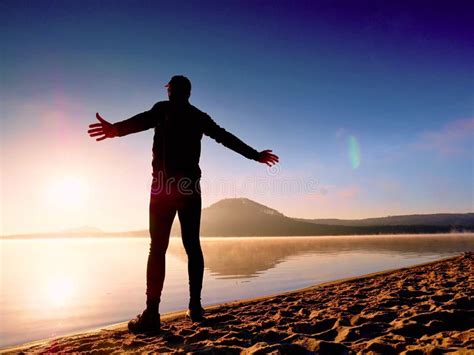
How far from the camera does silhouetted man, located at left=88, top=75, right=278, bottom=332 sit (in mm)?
4523

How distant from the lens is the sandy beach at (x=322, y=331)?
3.22 meters

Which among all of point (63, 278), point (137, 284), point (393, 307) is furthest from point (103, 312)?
point (63, 278)

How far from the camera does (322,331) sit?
13.1ft

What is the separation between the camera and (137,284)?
1227 centimetres

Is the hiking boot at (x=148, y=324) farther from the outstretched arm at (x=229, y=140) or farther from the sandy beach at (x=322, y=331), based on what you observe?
the outstretched arm at (x=229, y=140)

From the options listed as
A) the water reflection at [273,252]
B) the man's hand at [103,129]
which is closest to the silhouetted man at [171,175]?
the man's hand at [103,129]

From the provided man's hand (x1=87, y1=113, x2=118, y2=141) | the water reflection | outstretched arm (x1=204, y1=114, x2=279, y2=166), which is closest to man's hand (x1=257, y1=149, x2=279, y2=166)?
outstretched arm (x1=204, y1=114, x2=279, y2=166)

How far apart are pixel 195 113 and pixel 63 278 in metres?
13.4

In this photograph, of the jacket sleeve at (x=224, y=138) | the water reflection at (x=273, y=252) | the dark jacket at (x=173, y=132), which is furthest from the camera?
the water reflection at (x=273, y=252)

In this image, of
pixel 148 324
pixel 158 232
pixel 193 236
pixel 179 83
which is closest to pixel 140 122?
pixel 179 83

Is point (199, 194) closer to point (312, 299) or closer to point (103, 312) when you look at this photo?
point (312, 299)

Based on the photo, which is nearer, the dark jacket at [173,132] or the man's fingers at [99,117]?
the man's fingers at [99,117]

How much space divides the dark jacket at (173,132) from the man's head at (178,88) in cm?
10

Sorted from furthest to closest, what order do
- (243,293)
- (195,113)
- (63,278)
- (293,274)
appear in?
(63,278) → (293,274) → (243,293) → (195,113)
